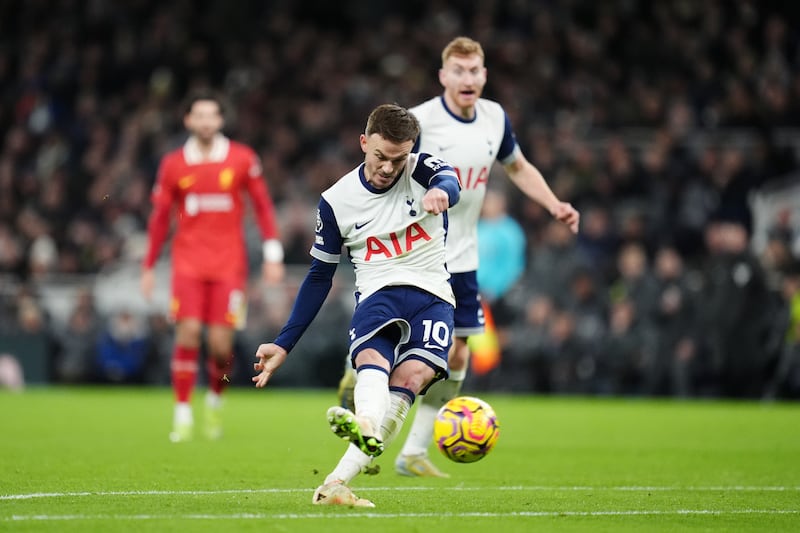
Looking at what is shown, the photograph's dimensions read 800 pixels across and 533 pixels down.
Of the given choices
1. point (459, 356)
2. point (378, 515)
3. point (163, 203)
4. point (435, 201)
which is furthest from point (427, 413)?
point (163, 203)

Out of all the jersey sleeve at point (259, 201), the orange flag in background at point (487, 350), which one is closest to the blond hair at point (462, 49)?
the jersey sleeve at point (259, 201)

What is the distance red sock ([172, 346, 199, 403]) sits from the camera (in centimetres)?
1199

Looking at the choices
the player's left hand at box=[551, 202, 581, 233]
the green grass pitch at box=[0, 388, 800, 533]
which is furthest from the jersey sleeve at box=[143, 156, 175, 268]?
the player's left hand at box=[551, 202, 581, 233]

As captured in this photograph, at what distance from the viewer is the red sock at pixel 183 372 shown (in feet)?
39.3

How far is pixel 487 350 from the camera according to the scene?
19.1 meters

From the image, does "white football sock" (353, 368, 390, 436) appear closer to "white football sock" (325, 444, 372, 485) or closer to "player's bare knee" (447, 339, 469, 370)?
"white football sock" (325, 444, 372, 485)

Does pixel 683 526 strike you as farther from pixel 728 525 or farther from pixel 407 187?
pixel 407 187

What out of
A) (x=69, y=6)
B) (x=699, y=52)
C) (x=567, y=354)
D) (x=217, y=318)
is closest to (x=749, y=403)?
(x=567, y=354)

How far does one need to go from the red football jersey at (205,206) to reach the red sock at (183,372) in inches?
27.9

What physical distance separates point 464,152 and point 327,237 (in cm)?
225

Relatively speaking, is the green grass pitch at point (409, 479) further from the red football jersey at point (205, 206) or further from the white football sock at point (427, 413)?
the red football jersey at point (205, 206)

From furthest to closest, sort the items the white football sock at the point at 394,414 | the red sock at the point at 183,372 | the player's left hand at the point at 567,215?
the red sock at the point at 183,372
the player's left hand at the point at 567,215
the white football sock at the point at 394,414

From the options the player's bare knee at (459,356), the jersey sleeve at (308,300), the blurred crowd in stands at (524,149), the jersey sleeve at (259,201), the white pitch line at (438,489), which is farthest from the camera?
the blurred crowd in stands at (524,149)

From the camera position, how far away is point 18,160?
2591cm
